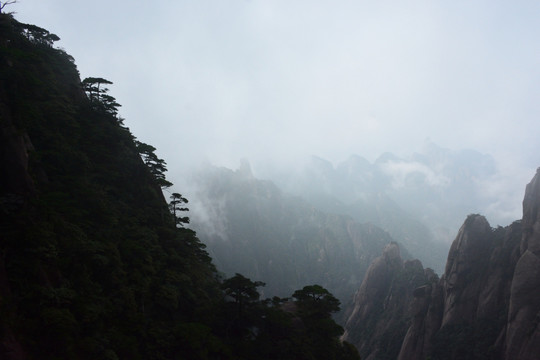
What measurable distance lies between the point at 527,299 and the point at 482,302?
33.4 ft

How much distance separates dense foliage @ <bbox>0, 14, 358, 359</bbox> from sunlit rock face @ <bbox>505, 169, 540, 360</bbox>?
29789 mm

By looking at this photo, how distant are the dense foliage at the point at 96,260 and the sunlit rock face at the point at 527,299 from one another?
2979 cm

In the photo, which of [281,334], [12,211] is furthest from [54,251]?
[281,334]

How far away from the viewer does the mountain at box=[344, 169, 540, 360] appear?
44.7 m

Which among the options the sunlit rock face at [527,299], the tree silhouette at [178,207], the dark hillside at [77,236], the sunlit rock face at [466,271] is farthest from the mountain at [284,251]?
the dark hillside at [77,236]

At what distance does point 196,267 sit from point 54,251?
18931mm

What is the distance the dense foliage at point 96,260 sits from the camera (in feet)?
53.5

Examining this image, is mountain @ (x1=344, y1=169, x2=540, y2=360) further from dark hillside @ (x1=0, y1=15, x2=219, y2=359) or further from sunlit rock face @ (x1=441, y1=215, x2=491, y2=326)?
dark hillside @ (x1=0, y1=15, x2=219, y2=359)

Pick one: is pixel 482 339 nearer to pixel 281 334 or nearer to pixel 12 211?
pixel 281 334

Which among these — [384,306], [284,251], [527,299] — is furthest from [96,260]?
[284,251]

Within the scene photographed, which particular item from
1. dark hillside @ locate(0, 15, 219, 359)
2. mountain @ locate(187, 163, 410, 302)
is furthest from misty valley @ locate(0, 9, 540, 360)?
mountain @ locate(187, 163, 410, 302)

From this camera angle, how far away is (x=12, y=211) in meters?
17.9

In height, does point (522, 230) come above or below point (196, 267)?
above

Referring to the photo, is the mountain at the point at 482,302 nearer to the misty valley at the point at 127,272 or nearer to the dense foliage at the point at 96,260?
the misty valley at the point at 127,272
